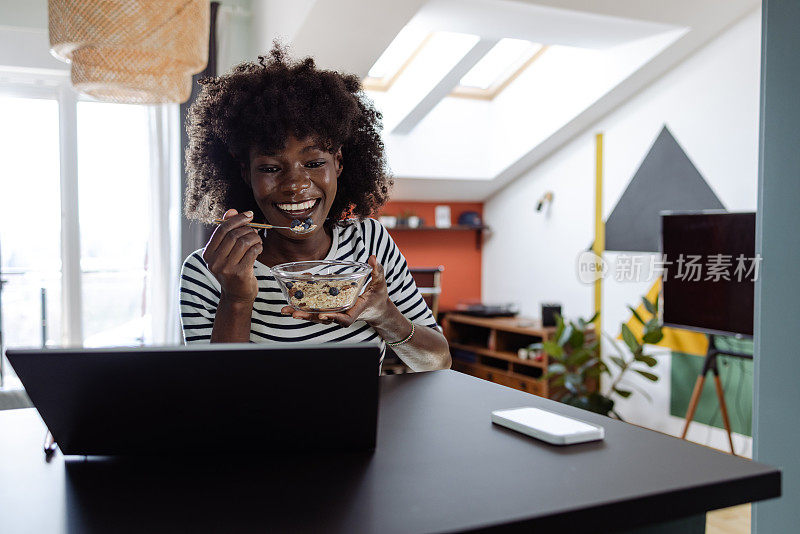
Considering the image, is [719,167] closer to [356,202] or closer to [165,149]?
[356,202]

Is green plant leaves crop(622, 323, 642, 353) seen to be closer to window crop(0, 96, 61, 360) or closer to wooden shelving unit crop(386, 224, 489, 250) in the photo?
wooden shelving unit crop(386, 224, 489, 250)

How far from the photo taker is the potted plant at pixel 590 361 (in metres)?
3.52

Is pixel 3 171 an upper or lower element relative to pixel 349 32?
lower

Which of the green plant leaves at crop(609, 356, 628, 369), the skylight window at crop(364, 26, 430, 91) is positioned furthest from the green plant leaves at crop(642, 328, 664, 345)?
the skylight window at crop(364, 26, 430, 91)

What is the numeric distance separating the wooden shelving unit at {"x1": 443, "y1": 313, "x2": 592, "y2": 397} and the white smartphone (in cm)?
313

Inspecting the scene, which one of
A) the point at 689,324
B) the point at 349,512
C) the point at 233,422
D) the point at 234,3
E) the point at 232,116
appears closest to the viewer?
the point at 349,512

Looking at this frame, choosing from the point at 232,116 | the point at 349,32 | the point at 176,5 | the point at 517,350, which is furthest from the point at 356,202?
the point at 517,350

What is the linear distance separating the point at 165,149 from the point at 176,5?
1.98 metres

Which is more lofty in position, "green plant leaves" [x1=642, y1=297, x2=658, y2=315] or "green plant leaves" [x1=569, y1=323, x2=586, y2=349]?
"green plant leaves" [x1=642, y1=297, x2=658, y2=315]

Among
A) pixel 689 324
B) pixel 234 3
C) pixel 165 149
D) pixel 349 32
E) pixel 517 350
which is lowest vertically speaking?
pixel 517 350

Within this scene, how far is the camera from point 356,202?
1714 mm

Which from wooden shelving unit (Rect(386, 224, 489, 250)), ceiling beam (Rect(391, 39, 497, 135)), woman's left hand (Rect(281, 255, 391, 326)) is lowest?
woman's left hand (Rect(281, 255, 391, 326))

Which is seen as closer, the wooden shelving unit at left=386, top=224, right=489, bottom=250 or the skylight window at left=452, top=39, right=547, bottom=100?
the skylight window at left=452, top=39, right=547, bottom=100

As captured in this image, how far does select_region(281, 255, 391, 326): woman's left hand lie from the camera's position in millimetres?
1095
